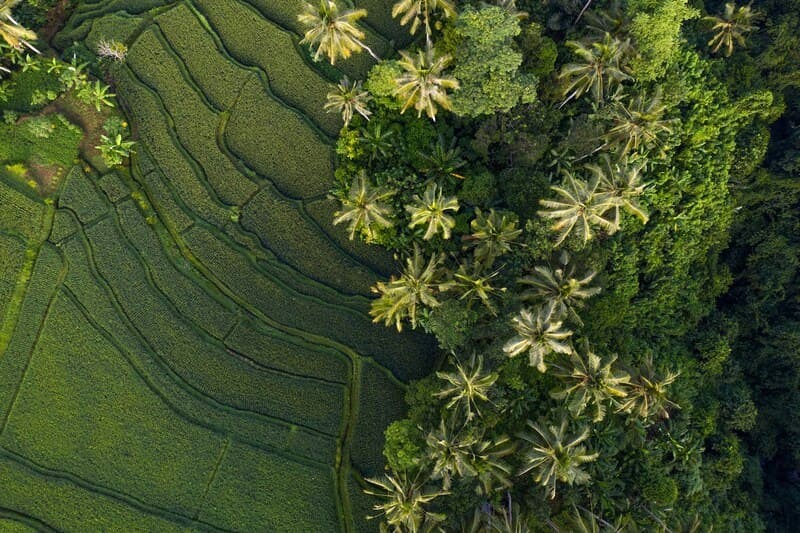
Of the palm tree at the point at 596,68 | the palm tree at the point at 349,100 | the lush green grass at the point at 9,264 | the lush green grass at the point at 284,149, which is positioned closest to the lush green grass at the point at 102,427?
the lush green grass at the point at 9,264

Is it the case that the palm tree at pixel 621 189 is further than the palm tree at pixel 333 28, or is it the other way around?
the palm tree at pixel 333 28

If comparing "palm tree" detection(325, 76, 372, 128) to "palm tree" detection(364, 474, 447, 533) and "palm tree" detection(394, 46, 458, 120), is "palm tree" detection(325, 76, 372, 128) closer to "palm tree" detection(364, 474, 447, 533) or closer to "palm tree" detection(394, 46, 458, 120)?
"palm tree" detection(394, 46, 458, 120)

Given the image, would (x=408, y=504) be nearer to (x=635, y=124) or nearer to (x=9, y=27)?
(x=635, y=124)

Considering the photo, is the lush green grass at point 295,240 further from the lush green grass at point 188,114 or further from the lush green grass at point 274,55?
the lush green grass at point 274,55

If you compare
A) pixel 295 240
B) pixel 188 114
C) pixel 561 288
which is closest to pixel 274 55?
pixel 188 114

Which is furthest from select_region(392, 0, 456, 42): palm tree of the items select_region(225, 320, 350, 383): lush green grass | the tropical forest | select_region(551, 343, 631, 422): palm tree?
select_region(225, 320, 350, 383): lush green grass
